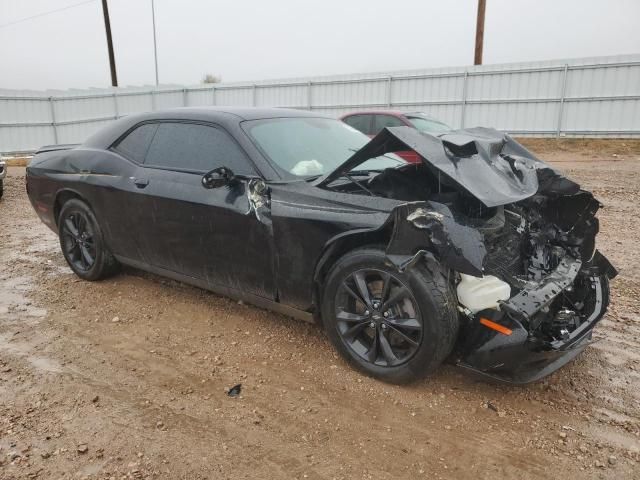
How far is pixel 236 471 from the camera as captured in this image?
2.36 metres

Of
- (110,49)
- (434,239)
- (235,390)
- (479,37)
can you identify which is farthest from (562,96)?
(110,49)

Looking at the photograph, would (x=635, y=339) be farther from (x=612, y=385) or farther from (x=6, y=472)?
(x=6, y=472)

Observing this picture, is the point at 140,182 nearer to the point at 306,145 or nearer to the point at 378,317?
the point at 306,145

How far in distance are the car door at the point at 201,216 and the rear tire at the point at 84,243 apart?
713 mm

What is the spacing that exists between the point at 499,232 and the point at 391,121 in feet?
22.1

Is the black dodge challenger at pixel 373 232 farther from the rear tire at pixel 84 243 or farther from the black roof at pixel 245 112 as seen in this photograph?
the rear tire at pixel 84 243

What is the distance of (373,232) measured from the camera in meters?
2.93

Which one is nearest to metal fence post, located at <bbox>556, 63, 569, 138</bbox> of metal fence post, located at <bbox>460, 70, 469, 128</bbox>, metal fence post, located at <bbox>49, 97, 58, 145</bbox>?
metal fence post, located at <bbox>460, 70, 469, 128</bbox>

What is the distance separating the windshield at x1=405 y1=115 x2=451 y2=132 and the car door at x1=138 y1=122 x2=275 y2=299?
5900 millimetres

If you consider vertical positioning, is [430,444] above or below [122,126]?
below

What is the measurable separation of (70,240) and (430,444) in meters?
3.95

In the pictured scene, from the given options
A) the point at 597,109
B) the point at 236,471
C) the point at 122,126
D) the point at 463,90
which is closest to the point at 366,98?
the point at 463,90

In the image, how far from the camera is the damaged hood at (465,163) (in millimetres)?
2838

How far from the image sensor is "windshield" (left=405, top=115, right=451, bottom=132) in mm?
9155
